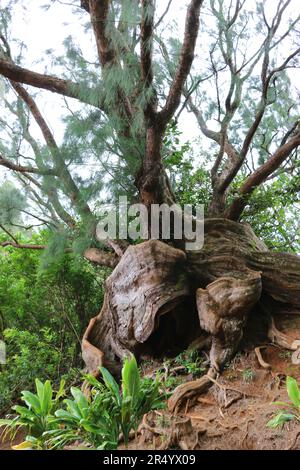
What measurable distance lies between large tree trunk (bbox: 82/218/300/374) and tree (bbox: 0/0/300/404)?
11 mm

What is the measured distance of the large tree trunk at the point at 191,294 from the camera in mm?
3781

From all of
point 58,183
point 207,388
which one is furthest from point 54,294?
point 207,388

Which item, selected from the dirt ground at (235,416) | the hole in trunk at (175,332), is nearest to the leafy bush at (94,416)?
the dirt ground at (235,416)

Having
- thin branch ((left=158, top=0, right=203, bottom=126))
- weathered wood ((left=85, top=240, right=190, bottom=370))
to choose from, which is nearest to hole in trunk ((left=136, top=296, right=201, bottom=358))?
weathered wood ((left=85, top=240, right=190, bottom=370))

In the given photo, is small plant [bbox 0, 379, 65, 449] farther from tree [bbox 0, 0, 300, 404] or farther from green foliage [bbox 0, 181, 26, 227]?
green foliage [bbox 0, 181, 26, 227]

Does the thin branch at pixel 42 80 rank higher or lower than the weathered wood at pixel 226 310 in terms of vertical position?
higher

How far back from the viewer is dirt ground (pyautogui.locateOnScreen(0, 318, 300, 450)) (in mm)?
2826

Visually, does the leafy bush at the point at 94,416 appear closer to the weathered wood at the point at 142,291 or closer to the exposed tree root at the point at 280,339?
the weathered wood at the point at 142,291

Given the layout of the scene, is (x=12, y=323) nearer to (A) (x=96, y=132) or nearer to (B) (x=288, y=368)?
(A) (x=96, y=132)

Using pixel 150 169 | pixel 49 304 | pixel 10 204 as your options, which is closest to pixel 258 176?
pixel 150 169

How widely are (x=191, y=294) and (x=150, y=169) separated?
1.30m

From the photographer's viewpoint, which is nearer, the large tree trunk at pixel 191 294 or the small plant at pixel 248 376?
the small plant at pixel 248 376

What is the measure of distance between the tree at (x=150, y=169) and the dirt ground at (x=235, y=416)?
0.23 meters

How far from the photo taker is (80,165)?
13.8 ft
